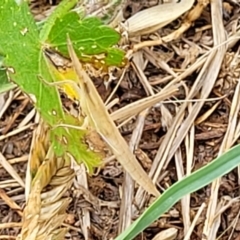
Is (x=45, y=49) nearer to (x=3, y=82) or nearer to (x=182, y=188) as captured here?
(x=3, y=82)

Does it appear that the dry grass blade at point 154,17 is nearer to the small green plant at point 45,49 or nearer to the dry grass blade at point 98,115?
the small green plant at point 45,49

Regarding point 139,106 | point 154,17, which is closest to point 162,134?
point 139,106

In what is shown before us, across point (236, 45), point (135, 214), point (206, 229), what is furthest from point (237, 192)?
point (236, 45)

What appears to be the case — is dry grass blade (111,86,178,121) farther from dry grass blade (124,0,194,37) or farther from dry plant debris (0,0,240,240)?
dry grass blade (124,0,194,37)

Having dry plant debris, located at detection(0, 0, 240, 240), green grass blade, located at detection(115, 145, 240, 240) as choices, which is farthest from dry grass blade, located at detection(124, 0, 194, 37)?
green grass blade, located at detection(115, 145, 240, 240)

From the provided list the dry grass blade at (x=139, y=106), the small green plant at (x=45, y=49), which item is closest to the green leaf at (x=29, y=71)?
the small green plant at (x=45, y=49)

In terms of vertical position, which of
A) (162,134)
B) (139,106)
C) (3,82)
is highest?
(3,82)
